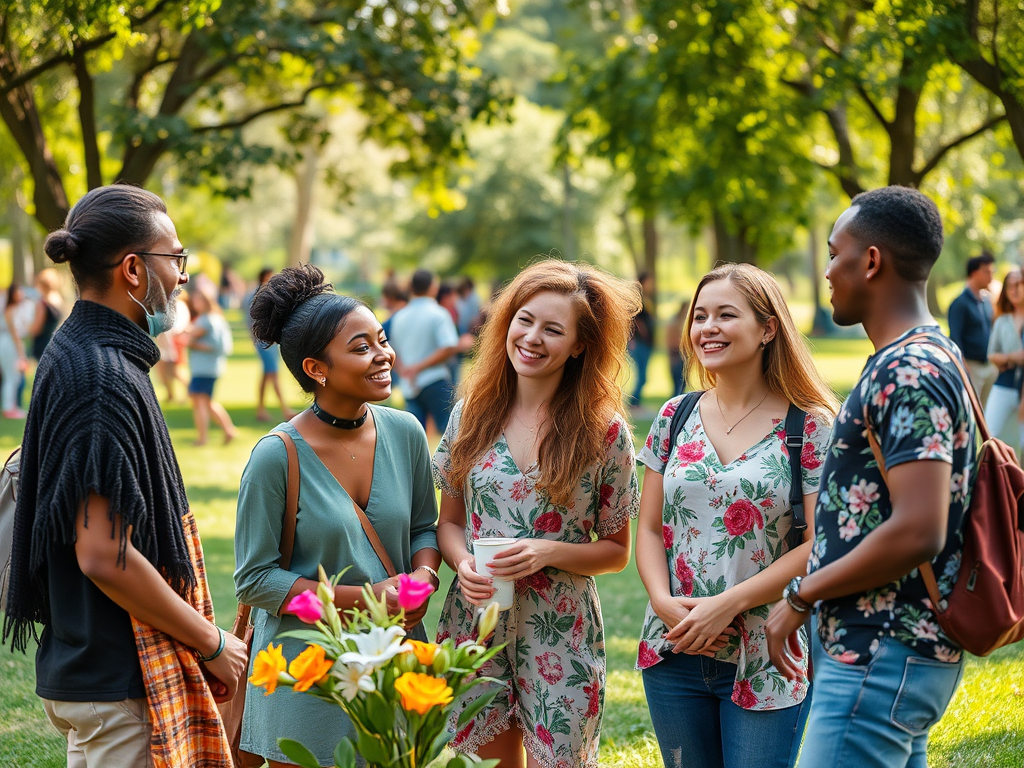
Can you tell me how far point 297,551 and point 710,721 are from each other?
4.46 feet

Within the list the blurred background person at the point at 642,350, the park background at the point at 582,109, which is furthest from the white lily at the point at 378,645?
the blurred background person at the point at 642,350

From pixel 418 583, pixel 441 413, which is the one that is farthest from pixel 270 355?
pixel 418 583

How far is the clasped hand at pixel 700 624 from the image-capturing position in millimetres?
2902

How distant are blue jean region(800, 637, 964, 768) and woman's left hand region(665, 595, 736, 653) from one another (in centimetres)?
56

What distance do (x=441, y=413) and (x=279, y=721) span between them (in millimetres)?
8319

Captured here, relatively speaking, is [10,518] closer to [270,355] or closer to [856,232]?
[856,232]

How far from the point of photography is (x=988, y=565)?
2.25m

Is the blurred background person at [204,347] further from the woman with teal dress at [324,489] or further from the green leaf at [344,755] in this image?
the green leaf at [344,755]

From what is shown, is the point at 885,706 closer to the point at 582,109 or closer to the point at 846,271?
the point at 846,271

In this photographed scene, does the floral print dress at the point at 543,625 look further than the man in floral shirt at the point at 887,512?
Yes

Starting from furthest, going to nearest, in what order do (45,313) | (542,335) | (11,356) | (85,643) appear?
1. (45,313)
2. (11,356)
3. (542,335)
4. (85,643)

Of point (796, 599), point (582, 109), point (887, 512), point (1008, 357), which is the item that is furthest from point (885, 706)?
point (582, 109)

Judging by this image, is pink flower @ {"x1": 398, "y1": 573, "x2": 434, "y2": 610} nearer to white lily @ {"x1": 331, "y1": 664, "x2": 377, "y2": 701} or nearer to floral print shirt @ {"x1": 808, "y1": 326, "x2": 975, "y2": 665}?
white lily @ {"x1": 331, "y1": 664, "x2": 377, "y2": 701}

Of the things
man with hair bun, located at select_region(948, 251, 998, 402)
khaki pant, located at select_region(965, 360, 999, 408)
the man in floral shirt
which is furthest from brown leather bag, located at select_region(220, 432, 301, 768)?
khaki pant, located at select_region(965, 360, 999, 408)
